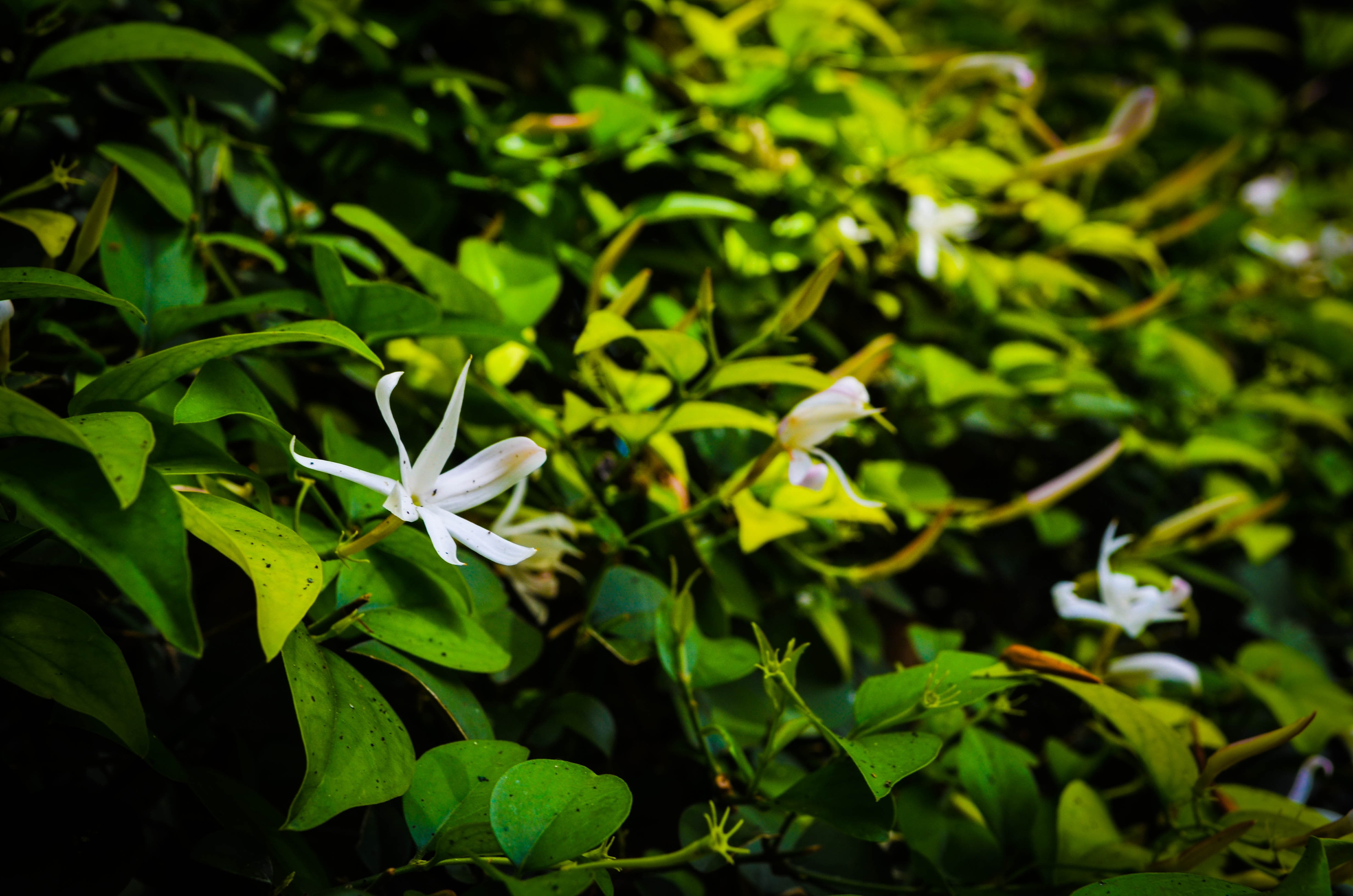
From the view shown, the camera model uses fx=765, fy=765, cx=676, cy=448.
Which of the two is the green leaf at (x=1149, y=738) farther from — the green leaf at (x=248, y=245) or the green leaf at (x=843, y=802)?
the green leaf at (x=248, y=245)

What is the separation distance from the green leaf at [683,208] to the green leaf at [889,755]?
45 cm

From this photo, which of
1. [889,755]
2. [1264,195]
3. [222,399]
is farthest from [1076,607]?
[1264,195]

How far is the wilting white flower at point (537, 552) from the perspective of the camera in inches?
21.2

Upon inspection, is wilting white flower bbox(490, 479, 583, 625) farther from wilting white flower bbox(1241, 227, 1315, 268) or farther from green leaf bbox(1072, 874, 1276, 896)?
wilting white flower bbox(1241, 227, 1315, 268)

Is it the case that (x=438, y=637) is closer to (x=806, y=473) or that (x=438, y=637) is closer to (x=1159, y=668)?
(x=806, y=473)

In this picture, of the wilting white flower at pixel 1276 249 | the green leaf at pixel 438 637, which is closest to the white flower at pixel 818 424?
the green leaf at pixel 438 637

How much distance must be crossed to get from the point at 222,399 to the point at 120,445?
7 centimetres

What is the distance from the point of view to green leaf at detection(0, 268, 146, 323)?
1.16ft

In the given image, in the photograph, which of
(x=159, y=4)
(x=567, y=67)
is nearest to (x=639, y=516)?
(x=567, y=67)

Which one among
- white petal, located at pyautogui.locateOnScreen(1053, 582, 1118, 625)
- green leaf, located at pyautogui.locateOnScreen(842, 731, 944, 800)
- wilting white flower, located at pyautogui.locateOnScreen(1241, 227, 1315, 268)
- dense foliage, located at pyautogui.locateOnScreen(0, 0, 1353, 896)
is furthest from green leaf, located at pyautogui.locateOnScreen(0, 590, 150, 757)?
wilting white flower, located at pyautogui.locateOnScreen(1241, 227, 1315, 268)

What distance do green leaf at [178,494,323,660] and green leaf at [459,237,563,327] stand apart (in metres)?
0.28

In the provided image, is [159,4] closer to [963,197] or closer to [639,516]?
[639,516]

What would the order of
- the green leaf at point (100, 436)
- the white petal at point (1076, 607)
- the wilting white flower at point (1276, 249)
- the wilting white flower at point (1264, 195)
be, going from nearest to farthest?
the green leaf at point (100, 436), the white petal at point (1076, 607), the wilting white flower at point (1276, 249), the wilting white flower at point (1264, 195)

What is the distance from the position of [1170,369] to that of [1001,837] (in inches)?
28.8
